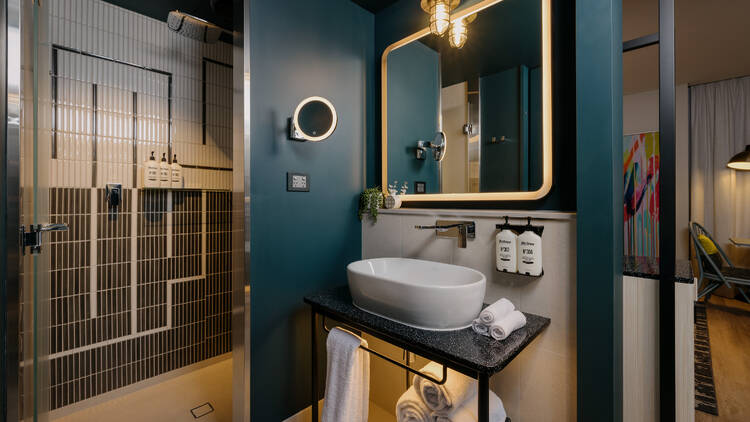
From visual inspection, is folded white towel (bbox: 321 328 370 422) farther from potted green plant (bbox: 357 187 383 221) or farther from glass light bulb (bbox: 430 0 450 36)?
glass light bulb (bbox: 430 0 450 36)

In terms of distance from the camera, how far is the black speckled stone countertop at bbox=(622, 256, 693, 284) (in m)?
1.03

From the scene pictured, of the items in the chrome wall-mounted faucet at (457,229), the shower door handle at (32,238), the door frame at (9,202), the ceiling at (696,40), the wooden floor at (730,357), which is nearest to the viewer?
the door frame at (9,202)

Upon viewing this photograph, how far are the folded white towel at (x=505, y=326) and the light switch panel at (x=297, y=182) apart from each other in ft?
3.58

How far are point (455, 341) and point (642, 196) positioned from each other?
3.94 metres

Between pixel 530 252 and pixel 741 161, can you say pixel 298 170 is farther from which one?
pixel 741 161

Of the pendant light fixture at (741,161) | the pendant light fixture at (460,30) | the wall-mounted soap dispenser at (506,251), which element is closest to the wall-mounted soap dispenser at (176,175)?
the pendant light fixture at (460,30)

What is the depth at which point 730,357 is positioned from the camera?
2340 millimetres

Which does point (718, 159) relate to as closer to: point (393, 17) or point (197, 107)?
point (393, 17)

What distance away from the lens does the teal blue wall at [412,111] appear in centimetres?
168

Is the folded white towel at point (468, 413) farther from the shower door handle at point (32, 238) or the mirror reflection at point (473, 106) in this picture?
the shower door handle at point (32, 238)

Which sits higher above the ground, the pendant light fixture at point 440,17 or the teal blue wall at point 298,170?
the pendant light fixture at point 440,17

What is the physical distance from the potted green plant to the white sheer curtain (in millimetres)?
4440

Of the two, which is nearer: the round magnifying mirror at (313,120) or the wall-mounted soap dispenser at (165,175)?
the round magnifying mirror at (313,120)

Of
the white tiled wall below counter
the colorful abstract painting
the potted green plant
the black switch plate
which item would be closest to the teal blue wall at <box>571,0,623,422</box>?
the white tiled wall below counter
